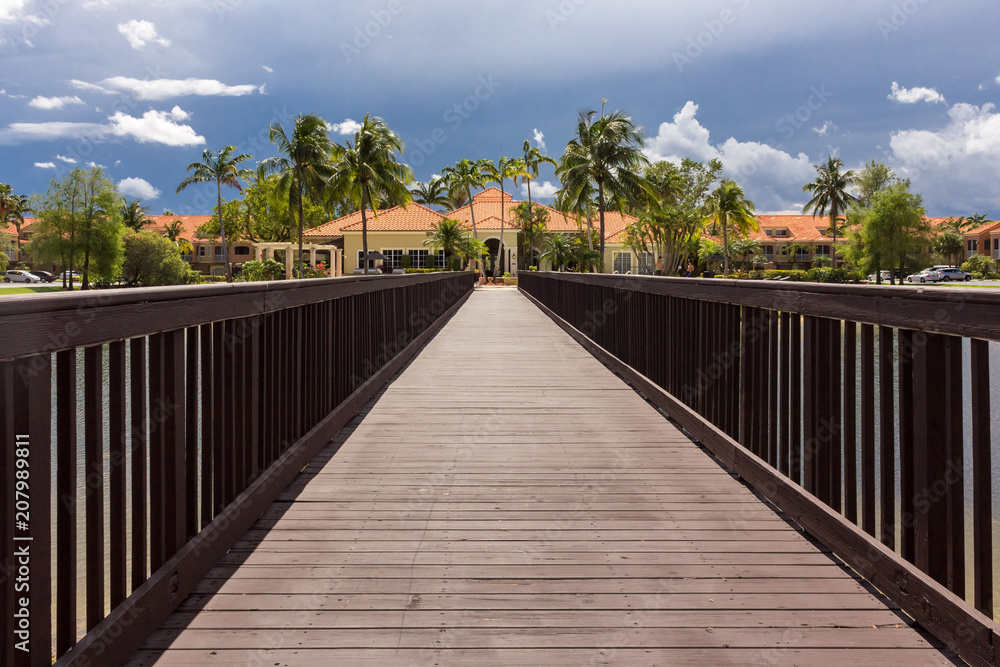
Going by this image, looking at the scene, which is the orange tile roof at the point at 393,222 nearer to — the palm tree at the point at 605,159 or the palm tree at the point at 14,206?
Result: the palm tree at the point at 605,159

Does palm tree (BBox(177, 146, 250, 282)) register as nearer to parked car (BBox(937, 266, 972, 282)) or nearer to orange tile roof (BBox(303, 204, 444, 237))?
orange tile roof (BBox(303, 204, 444, 237))

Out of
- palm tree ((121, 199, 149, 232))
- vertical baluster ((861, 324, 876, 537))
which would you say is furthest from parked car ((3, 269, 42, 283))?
vertical baluster ((861, 324, 876, 537))

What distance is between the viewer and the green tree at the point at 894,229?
55031 mm

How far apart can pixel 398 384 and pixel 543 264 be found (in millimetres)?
44785

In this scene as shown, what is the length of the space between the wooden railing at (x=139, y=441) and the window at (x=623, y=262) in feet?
165

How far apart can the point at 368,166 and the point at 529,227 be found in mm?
12439

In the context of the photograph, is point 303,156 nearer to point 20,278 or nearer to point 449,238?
point 449,238

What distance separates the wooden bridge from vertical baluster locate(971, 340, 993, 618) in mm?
100

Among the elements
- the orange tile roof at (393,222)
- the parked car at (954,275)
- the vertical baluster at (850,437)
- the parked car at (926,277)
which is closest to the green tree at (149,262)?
the orange tile roof at (393,222)

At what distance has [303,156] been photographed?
158 feet

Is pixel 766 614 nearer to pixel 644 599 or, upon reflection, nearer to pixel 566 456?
pixel 644 599

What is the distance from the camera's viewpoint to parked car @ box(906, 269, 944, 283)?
200 feet

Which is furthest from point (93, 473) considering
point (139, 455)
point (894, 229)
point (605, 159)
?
point (894, 229)

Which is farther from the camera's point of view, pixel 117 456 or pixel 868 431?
pixel 868 431
